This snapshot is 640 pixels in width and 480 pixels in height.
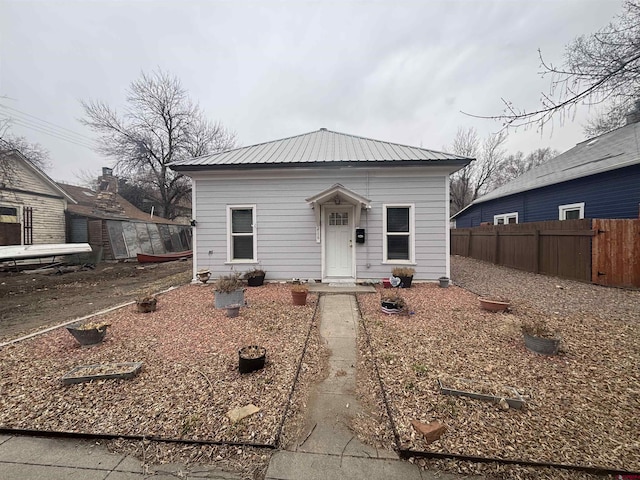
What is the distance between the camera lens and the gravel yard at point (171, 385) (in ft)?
7.05

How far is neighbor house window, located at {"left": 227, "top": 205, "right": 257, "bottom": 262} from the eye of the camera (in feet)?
26.3

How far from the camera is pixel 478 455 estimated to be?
6.17 ft

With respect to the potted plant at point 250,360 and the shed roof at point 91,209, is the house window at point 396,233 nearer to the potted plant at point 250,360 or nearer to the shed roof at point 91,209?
the potted plant at point 250,360

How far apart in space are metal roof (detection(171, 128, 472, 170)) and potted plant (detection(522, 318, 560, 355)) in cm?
502

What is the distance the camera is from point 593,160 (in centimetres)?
1109

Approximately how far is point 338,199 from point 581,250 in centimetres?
725

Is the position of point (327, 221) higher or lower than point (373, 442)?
higher

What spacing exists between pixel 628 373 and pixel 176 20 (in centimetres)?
1210

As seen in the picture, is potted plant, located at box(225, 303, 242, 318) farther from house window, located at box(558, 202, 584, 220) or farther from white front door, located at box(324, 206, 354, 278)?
house window, located at box(558, 202, 584, 220)

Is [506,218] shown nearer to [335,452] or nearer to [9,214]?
[335,452]

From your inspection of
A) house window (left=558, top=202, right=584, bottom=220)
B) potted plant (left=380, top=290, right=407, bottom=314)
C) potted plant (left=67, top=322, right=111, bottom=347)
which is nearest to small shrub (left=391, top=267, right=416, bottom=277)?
potted plant (left=380, top=290, right=407, bottom=314)

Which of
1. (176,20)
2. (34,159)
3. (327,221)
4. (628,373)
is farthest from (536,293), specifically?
(34,159)

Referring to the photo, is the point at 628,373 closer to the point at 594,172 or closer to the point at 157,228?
the point at 594,172

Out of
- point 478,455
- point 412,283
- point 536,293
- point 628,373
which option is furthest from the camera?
point 412,283
